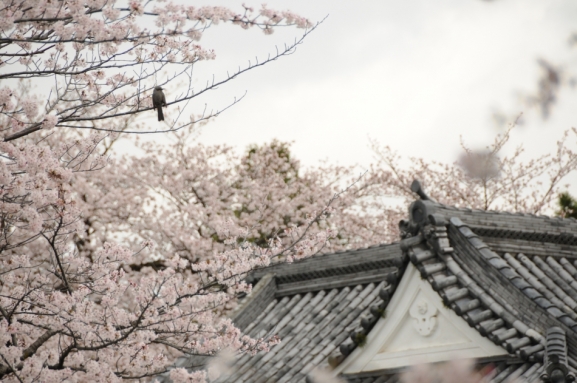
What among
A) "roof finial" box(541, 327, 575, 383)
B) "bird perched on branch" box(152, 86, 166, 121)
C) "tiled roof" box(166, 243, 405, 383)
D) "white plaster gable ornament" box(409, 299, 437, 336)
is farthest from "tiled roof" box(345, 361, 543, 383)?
"bird perched on branch" box(152, 86, 166, 121)

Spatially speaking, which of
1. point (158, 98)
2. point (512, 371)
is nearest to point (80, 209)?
point (158, 98)

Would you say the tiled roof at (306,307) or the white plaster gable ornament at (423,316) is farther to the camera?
the tiled roof at (306,307)

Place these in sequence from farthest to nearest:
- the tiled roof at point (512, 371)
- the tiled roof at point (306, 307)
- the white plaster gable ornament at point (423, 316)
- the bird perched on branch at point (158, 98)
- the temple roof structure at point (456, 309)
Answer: the tiled roof at point (306, 307), the white plaster gable ornament at point (423, 316), the bird perched on branch at point (158, 98), the temple roof structure at point (456, 309), the tiled roof at point (512, 371)

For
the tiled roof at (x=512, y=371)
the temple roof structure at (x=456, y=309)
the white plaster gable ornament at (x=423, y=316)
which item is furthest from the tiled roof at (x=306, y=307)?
the tiled roof at (x=512, y=371)

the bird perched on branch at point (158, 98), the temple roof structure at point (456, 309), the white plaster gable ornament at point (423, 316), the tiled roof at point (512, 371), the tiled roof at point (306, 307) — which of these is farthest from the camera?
the tiled roof at point (306, 307)

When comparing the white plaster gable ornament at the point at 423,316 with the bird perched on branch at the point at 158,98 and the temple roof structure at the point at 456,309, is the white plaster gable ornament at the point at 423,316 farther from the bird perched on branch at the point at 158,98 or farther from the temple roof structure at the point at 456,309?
the bird perched on branch at the point at 158,98

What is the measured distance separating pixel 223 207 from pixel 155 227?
2.26m

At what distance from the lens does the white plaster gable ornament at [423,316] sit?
6.68 meters

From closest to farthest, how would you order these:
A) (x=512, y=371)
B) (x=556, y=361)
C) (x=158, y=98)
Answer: (x=556, y=361) → (x=512, y=371) → (x=158, y=98)

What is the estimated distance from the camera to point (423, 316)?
675cm

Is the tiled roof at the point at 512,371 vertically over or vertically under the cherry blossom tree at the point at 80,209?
under

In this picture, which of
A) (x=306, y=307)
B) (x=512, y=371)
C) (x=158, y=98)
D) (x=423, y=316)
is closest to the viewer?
(x=512, y=371)

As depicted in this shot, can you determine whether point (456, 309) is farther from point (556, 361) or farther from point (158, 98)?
point (158, 98)

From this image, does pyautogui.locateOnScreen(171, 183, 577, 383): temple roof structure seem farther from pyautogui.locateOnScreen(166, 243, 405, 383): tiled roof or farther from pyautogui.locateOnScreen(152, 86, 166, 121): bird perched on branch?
pyautogui.locateOnScreen(152, 86, 166, 121): bird perched on branch
